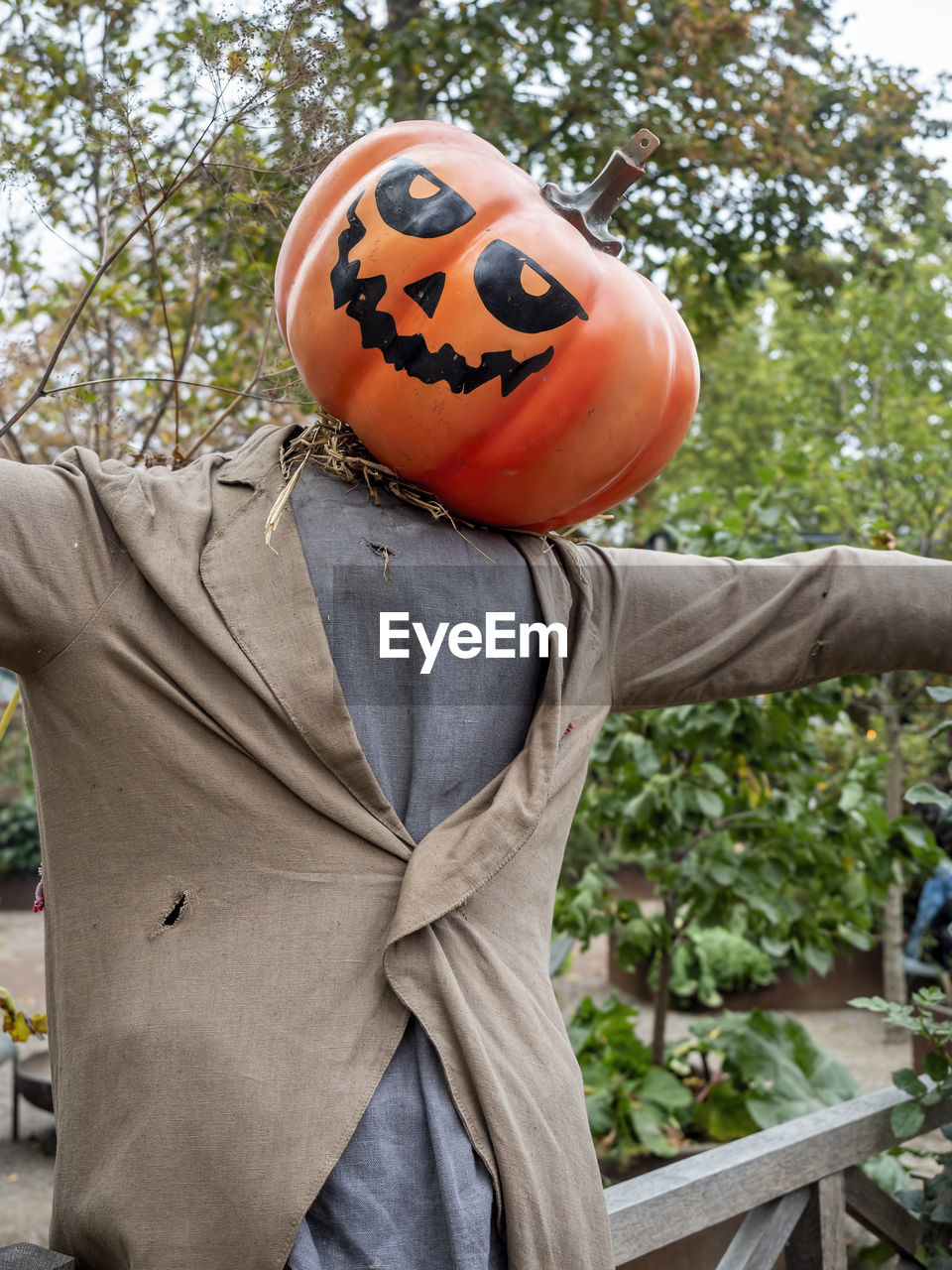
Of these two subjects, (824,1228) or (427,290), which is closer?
(427,290)

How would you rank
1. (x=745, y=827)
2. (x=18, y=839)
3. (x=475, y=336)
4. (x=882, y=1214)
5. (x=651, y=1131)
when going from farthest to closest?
1. (x=18, y=839)
2. (x=745, y=827)
3. (x=651, y=1131)
4. (x=882, y=1214)
5. (x=475, y=336)

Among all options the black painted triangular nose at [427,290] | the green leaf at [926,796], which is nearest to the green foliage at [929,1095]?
the green leaf at [926,796]

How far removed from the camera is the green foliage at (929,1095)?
2.63 meters

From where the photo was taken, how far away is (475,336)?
161 cm

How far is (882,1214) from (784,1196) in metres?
0.44

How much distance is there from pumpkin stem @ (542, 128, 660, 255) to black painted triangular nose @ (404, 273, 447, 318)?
27cm

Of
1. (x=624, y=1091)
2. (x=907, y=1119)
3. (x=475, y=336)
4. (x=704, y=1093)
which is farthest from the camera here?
(x=704, y=1093)

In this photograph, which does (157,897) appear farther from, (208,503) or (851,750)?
(851,750)

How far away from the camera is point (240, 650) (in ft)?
5.08

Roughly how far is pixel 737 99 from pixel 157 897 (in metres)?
5.58

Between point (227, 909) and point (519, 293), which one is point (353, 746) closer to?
point (227, 909)

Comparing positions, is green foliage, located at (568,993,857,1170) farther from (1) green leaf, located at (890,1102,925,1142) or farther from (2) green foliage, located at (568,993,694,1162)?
(1) green leaf, located at (890,1102,925,1142)

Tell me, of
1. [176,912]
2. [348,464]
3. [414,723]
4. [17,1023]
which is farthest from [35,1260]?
[348,464]

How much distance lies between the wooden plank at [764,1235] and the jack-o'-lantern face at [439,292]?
2.05 metres
